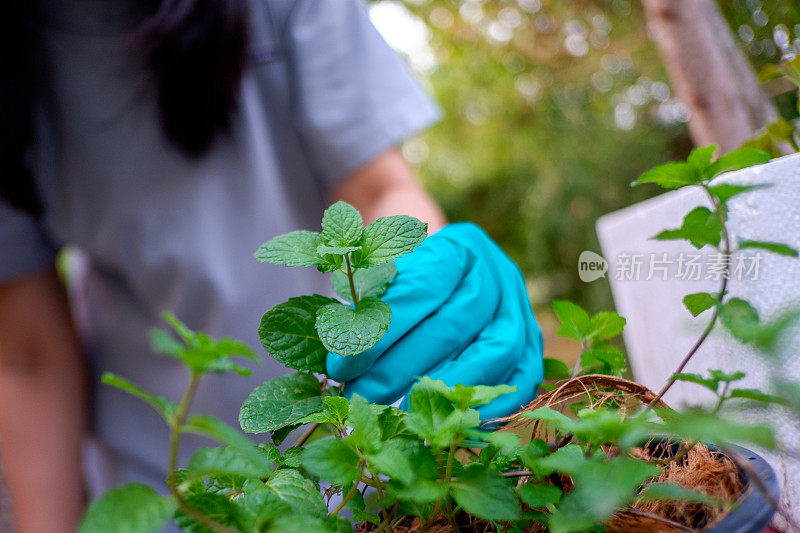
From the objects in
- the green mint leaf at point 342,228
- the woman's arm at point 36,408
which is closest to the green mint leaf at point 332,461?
the green mint leaf at point 342,228

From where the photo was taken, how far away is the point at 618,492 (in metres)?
0.15

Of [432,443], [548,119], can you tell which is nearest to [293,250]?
[432,443]

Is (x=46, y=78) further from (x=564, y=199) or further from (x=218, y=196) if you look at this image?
(x=564, y=199)

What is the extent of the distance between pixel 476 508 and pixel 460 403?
49mm

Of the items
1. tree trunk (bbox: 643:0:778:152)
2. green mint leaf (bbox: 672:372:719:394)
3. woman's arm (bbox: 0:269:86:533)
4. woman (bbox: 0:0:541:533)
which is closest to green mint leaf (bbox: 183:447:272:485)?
green mint leaf (bbox: 672:372:719:394)

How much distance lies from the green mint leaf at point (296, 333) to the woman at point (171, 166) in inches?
18.3

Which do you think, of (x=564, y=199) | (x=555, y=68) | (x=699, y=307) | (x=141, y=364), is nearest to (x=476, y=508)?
(x=699, y=307)

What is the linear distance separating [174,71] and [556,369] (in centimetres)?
72

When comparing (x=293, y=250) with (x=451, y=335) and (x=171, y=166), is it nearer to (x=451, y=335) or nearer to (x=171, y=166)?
(x=451, y=335)

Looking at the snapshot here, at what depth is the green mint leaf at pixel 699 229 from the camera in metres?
0.28

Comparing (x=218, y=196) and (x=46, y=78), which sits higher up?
(x=46, y=78)

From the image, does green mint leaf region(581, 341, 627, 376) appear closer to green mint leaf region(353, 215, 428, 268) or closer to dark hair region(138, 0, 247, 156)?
green mint leaf region(353, 215, 428, 268)

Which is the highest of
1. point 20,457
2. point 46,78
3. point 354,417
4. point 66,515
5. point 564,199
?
point 46,78

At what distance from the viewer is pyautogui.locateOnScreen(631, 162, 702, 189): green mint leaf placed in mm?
282
